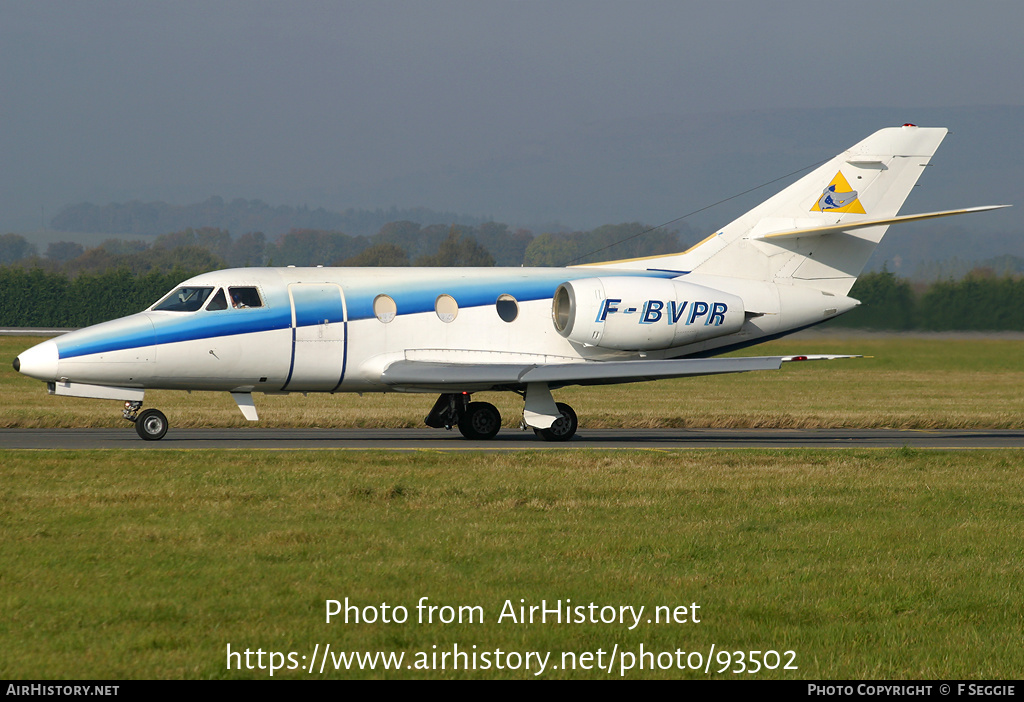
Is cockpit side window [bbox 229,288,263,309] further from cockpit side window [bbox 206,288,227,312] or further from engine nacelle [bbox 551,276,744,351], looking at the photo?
engine nacelle [bbox 551,276,744,351]

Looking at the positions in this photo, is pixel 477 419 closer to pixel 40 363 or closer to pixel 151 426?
pixel 151 426

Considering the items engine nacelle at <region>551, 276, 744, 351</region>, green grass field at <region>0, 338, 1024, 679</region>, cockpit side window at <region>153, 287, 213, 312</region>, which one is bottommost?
green grass field at <region>0, 338, 1024, 679</region>

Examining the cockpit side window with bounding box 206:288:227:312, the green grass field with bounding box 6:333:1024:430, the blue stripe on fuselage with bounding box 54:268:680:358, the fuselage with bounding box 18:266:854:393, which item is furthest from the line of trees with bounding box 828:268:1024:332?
the cockpit side window with bounding box 206:288:227:312

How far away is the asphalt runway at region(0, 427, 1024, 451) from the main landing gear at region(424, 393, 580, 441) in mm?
252

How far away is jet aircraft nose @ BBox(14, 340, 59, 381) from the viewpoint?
1919cm

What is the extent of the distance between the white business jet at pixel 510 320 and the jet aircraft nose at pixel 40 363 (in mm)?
35

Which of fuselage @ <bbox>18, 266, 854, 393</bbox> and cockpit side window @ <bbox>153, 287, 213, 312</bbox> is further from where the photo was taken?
cockpit side window @ <bbox>153, 287, 213, 312</bbox>

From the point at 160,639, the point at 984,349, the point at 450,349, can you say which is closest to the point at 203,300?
the point at 450,349

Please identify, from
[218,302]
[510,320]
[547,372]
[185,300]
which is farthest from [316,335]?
[547,372]

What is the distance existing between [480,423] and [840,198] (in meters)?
9.25

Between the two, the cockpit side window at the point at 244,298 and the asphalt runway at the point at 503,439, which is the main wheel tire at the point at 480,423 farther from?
the cockpit side window at the point at 244,298

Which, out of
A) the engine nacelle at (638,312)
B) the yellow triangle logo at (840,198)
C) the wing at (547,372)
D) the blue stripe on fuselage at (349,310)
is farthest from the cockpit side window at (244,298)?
the yellow triangle logo at (840,198)

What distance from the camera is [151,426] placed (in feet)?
67.5
